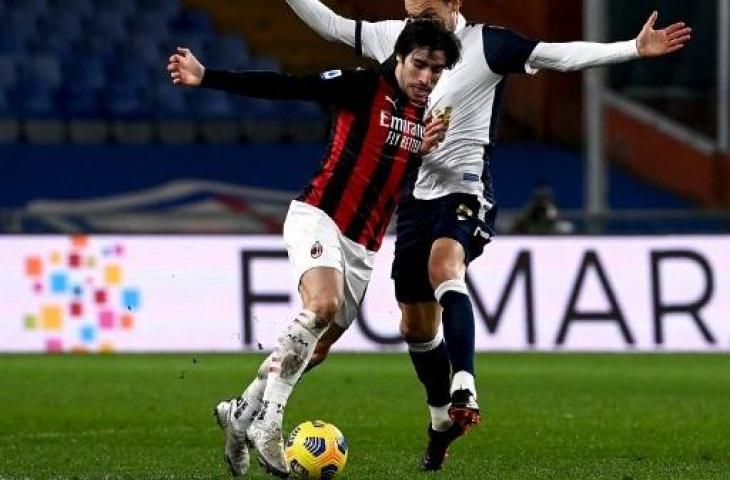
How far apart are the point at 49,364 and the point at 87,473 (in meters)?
7.09

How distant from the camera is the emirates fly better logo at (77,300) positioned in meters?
14.9

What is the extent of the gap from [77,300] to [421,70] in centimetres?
832

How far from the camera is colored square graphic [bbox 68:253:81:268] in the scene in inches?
590

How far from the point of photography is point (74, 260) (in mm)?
14992

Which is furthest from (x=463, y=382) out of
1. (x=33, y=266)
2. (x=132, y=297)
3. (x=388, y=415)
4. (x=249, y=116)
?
(x=249, y=116)

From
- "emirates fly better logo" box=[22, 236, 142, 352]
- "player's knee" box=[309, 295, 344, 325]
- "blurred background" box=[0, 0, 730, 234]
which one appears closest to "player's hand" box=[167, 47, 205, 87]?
"player's knee" box=[309, 295, 344, 325]

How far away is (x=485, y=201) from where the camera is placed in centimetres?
774

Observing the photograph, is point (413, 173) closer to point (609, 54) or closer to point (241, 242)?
point (609, 54)

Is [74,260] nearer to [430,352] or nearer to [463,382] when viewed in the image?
[430,352]

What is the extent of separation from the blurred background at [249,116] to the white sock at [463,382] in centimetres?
1208

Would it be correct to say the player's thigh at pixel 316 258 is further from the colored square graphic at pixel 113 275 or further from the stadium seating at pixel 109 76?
the stadium seating at pixel 109 76

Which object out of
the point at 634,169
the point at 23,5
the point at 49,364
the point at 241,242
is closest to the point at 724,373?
the point at 241,242

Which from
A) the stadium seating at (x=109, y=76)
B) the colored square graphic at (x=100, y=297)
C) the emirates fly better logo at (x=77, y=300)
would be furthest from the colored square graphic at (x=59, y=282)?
the stadium seating at (x=109, y=76)

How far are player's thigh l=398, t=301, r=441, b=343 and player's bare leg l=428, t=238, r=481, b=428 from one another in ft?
1.04
